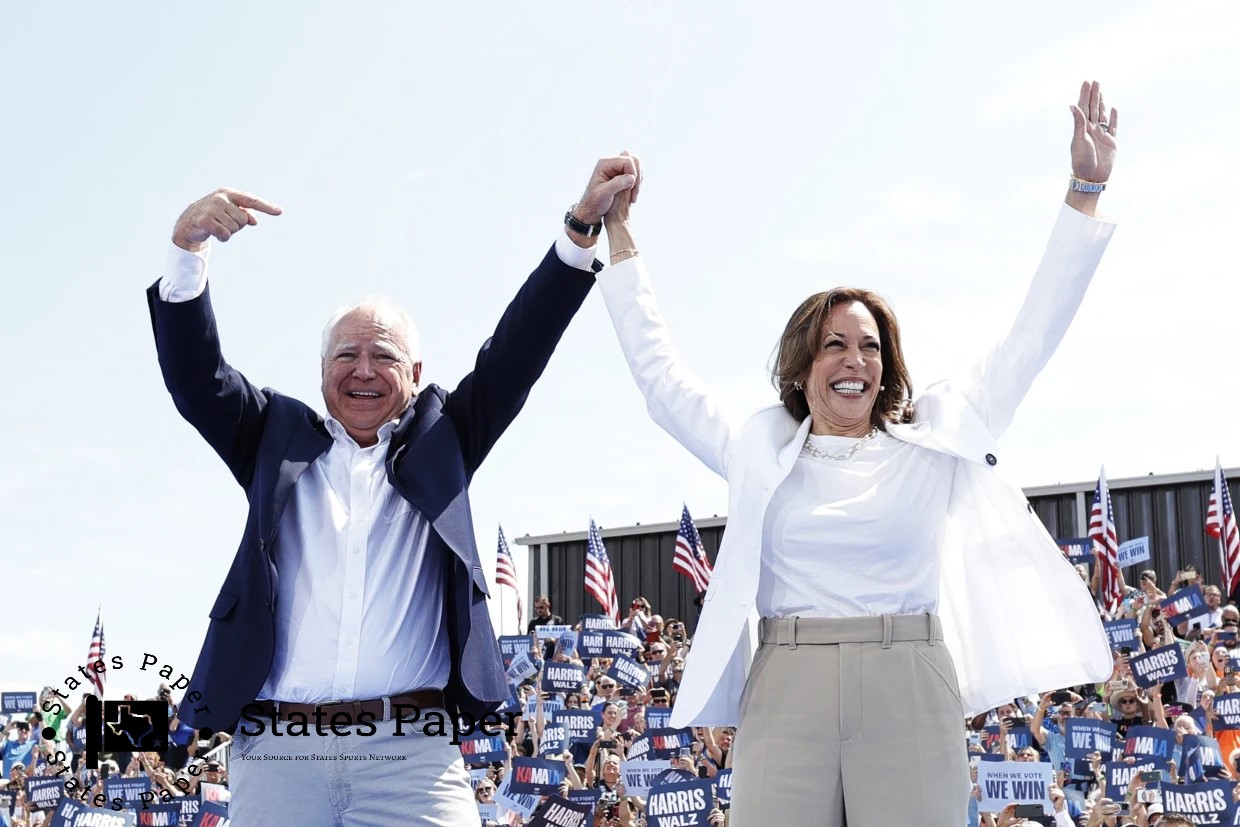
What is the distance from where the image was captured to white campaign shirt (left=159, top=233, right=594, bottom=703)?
3125 mm

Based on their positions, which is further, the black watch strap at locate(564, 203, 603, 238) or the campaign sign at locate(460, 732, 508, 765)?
the campaign sign at locate(460, 732, 508, 765)

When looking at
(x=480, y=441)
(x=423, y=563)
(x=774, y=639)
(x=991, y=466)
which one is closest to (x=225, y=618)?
(x=423, y=563)

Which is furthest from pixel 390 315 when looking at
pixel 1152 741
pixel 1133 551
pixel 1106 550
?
pixel 1106 550

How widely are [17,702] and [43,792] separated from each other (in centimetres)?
581

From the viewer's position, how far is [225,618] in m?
3.19

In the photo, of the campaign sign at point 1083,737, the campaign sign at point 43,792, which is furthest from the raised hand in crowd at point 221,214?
the campaign sign at point 43,792

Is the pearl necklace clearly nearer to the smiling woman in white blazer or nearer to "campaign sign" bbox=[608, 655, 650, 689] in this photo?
the smiling woman in white blazer

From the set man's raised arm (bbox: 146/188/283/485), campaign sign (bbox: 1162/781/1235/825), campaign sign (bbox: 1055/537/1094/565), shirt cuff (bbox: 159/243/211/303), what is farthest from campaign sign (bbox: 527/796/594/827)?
campaign sign (bbox: 1055/537/1094/565)

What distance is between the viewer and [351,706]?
10.2 ft

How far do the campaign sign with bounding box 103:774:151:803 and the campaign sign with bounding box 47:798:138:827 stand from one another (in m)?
1.41

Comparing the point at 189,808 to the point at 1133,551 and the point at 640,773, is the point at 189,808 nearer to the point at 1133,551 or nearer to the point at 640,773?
the point at 640,773

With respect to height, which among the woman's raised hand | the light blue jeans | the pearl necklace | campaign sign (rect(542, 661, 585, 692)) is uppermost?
the woman's raised hand

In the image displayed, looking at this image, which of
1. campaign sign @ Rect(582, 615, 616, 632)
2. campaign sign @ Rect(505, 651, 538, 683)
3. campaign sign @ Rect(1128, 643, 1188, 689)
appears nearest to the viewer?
campaign sign @ Rect(1128, 643, 1188, 689)

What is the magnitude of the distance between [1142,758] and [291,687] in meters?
7.51
